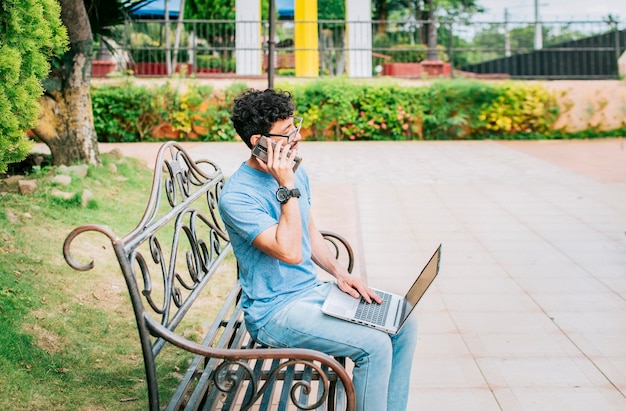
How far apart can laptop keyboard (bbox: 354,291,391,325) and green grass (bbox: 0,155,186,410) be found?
125 centimetres

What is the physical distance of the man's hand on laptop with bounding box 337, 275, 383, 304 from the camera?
316cm

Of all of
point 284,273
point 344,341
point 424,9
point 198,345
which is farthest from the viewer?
point 424,9

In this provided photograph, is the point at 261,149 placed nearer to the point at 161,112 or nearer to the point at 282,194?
the point at 282,194

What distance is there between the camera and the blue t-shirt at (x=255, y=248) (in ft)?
9.39

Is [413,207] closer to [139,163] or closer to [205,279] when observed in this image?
[139,163]

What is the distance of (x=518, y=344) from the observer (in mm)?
4465

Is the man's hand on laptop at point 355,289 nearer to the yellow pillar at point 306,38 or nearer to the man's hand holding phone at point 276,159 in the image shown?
the man's hand holding phone at point 276,159

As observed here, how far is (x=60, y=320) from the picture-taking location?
4363 mm

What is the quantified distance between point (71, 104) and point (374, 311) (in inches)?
239

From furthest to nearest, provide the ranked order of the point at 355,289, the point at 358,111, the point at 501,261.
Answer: the point at 358,111
the point at 501,261
the point at 355,289

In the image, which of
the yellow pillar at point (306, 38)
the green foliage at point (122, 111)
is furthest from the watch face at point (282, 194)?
the yellow pillar at point (306, 38)

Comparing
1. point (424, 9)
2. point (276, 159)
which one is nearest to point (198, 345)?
point (276, 159)

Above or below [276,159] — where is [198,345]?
below

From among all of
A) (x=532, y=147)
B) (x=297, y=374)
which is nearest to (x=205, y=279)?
(x=297, y=374)
